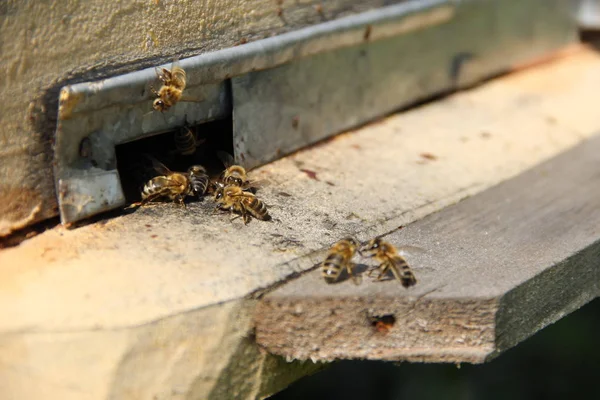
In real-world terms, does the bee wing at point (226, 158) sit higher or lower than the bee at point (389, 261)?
higher

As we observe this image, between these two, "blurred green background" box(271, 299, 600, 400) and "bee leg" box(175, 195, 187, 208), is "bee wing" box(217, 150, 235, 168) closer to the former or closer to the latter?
"bee leg" box(175, 195, 187, 208)

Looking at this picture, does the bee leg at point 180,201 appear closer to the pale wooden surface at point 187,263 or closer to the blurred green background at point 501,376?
the pale wooden surface at point 187,263

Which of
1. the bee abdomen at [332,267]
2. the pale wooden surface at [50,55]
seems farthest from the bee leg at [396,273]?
the pale wooden surface at [50,55]

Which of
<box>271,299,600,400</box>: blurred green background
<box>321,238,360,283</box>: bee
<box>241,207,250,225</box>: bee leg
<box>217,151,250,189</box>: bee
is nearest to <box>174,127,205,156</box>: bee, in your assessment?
<box>217,151,250,189</box>: bee

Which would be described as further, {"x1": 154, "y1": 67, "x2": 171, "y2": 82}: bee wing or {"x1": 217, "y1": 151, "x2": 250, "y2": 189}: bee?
{"x1": 217, "y1": 151, "x2": 250, "y2": 189}: bee

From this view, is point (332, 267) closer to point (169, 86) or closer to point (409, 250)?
point (409, 250)

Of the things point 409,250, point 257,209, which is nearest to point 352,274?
point 409,250

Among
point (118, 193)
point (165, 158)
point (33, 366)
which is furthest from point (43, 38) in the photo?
point (33, 366)
